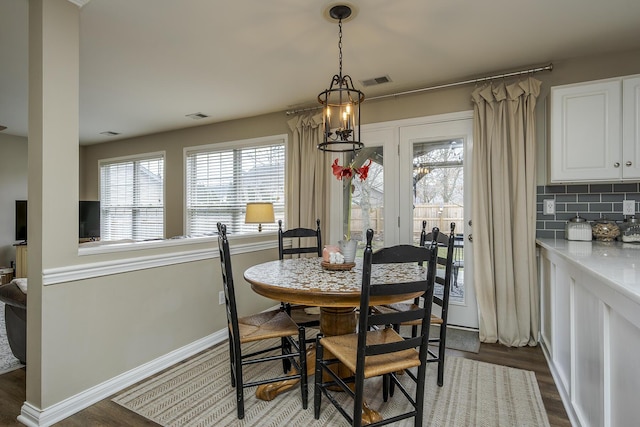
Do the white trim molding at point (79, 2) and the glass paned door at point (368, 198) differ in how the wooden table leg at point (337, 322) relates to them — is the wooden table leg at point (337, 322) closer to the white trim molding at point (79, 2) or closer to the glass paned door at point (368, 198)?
the glass paned door at point (368, 198)

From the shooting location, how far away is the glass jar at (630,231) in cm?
251

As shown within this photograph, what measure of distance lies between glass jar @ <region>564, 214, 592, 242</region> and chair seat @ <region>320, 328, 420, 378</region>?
190cm

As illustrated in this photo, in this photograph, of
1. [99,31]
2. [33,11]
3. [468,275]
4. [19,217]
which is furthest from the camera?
[19,217]

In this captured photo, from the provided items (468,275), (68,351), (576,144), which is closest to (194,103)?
(68,351)

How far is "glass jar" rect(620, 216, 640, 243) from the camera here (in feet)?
8.23

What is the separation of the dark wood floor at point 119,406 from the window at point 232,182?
2859 millimetres

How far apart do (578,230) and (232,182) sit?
4087 mm

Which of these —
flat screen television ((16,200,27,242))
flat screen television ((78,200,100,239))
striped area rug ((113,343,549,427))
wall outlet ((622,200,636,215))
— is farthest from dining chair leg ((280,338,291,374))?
flat screen television ((16,200,27,242))

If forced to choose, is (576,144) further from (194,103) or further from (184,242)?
(194,103)

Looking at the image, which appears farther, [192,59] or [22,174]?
[22,174]

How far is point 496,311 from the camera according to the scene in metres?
3.06

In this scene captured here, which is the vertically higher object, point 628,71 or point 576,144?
point 628,71

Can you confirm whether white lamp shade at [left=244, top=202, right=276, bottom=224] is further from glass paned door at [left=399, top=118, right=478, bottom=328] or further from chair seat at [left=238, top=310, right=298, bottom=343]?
chair seat at [left=238, top=310, right=298, bottom=343]

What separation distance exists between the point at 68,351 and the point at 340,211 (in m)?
2.74
